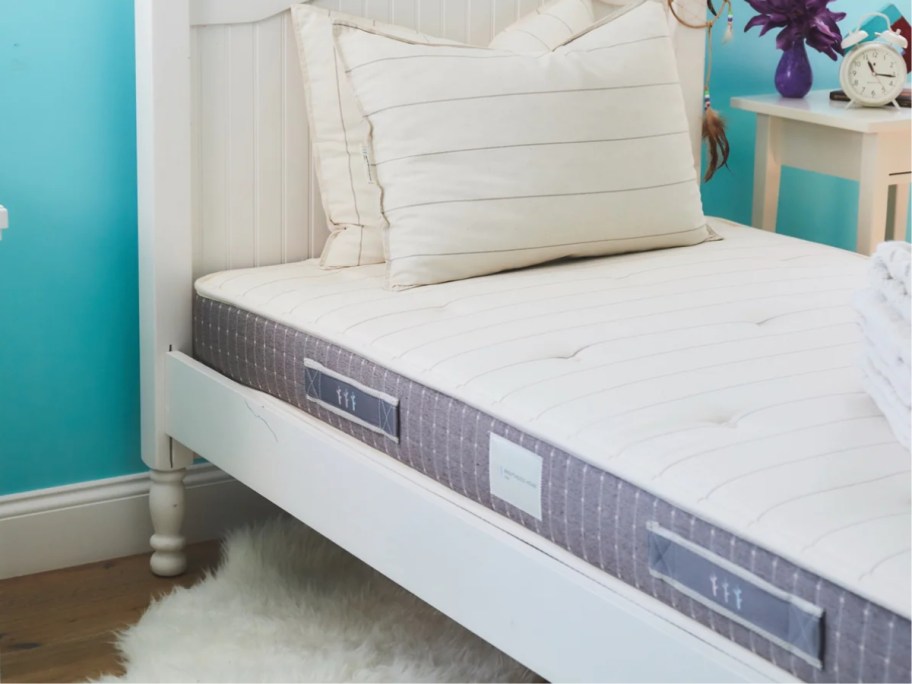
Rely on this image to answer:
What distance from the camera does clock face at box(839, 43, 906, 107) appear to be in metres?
2.15

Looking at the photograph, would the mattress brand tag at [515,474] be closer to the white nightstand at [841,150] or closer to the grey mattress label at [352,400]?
the grey mattress label at [352,400]

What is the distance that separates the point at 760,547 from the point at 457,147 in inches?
32.1

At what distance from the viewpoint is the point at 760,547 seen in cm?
94

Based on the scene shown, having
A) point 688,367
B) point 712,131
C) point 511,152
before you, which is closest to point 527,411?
point 688,367

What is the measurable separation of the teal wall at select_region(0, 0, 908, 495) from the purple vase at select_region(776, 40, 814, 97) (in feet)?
3.86

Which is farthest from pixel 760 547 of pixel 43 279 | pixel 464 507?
pixel 43 279

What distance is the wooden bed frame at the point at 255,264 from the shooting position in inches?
50.0

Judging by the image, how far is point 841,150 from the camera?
2.17 metres

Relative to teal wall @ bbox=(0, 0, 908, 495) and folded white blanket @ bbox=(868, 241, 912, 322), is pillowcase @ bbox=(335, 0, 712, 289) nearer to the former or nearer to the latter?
teal wall @ bbox=(0, 0, 908, 495)

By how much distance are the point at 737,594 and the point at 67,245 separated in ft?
3.90

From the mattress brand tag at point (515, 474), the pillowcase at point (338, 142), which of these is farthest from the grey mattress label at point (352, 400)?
the pillowcase at point (338, 142)

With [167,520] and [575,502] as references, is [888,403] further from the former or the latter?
[167,520]

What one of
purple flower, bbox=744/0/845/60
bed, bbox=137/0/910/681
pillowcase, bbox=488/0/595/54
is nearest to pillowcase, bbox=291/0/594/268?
bed, bbox=137/0/910/681

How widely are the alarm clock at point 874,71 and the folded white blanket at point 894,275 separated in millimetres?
1115
